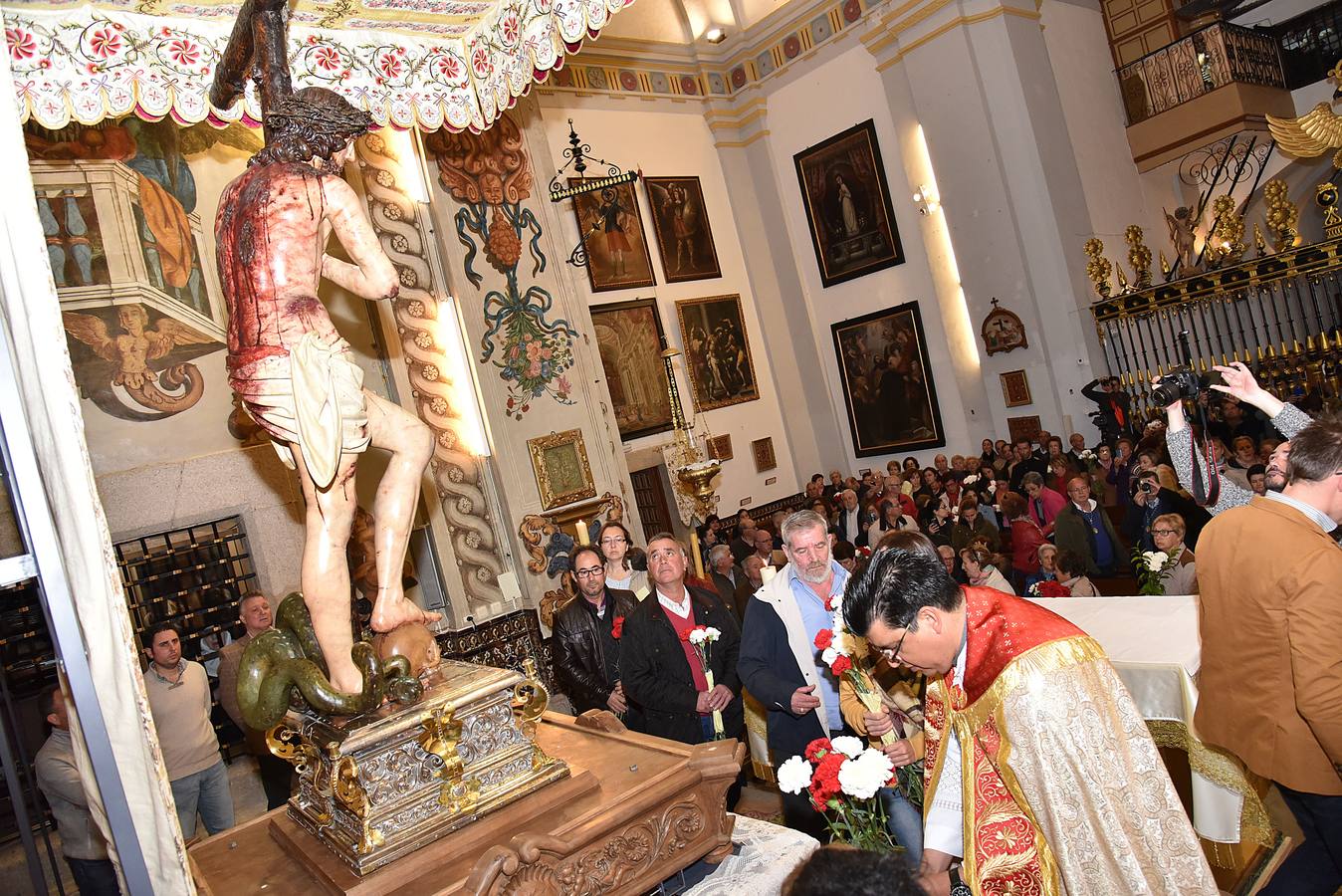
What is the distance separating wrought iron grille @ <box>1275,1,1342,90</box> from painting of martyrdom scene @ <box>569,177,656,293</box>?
10878mm

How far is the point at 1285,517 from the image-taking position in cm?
287

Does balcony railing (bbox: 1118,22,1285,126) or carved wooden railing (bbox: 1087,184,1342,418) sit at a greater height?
balcony railing (bbox: 1118,22,1285,126)

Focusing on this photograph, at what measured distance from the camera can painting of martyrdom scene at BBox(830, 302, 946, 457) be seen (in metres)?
15.3

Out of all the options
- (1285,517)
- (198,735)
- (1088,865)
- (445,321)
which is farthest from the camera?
(445,321)

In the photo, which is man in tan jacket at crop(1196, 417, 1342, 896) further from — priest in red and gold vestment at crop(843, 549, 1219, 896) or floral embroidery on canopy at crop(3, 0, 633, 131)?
floral embroidery on canopy at crop(3, 0, 633, 131)

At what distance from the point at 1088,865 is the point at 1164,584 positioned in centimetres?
383

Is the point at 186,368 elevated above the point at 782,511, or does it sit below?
above

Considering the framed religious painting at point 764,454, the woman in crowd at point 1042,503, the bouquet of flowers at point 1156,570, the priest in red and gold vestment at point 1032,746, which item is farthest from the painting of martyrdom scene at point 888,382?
the priest in red and gold vestment at point 1032,746

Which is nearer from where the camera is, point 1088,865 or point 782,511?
point 1088,865

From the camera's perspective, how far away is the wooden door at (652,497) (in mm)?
14867

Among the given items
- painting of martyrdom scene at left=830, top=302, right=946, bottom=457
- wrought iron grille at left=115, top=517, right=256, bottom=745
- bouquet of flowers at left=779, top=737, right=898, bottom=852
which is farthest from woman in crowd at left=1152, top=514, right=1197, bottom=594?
painting of martyrdom scene at left=830, top=302, right=946, bottom=457

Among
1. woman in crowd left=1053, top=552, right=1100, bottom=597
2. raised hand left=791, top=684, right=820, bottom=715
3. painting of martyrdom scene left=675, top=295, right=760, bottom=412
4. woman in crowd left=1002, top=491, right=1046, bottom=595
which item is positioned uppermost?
painting of martyrdom scene left=675, top=295, right=760, bottom=412

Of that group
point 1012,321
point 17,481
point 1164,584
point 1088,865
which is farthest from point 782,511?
point 17,481

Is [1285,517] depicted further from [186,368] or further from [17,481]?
[186,368]
